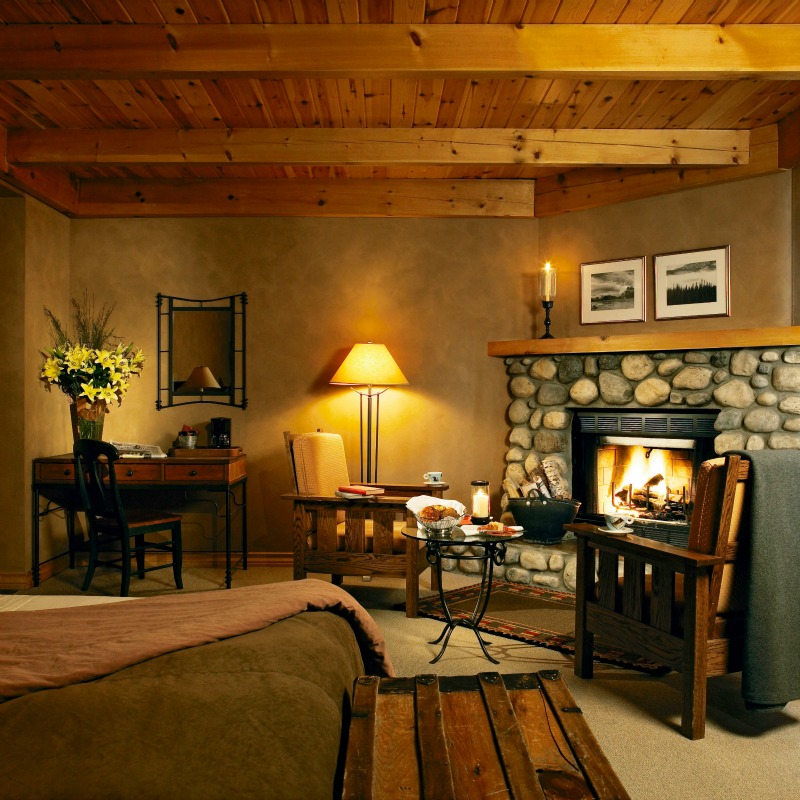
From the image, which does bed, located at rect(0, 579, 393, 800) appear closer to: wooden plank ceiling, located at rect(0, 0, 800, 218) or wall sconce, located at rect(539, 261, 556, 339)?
wooden plank ceiling, located at rect(0, 0, 800, 218)

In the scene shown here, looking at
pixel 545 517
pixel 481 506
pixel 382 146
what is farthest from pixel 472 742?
pixel 382 146

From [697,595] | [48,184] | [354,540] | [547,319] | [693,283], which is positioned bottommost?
[354,540]

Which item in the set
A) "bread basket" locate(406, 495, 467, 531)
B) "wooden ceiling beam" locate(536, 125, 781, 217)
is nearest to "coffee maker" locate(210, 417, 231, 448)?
"bread basket" locate(406, 495, 467, 531)

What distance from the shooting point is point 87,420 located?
4371 mm

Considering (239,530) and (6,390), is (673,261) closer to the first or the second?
(239,530)

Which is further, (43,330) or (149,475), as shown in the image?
(43,330)

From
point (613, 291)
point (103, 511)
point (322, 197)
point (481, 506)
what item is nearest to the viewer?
point (481, 506)

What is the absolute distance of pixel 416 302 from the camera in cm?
503

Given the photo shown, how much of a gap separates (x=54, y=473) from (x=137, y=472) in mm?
518

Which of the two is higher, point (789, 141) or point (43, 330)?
point (789, 141)

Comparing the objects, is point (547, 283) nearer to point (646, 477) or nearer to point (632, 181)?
point (632, 181)

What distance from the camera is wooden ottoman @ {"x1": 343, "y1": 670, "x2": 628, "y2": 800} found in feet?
3.67

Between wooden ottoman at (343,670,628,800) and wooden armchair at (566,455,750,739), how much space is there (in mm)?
1022

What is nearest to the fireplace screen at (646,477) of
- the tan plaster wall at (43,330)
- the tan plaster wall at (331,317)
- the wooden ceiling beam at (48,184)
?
the tan plaster wall at (331,317)
